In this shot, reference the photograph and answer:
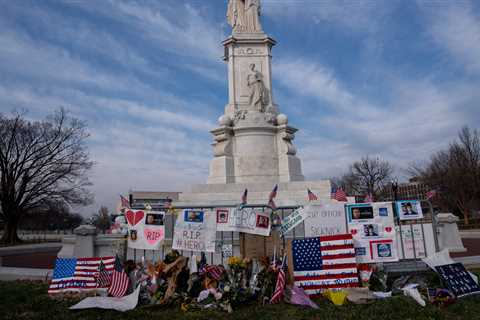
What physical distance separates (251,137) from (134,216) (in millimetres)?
10265

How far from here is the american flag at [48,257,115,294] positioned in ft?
24.8

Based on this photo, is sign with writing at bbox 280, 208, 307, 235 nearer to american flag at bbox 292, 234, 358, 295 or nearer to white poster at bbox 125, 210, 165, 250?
american flag at bbox 292, 234, 358, 295

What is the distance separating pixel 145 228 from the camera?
7953 mm

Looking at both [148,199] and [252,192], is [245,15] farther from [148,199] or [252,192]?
[148,199]

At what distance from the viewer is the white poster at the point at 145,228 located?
790 centimetres

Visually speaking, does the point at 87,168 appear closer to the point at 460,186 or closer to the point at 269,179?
the point at 269,179

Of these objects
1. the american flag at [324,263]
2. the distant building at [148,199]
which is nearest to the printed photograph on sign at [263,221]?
the american flag at [324,263]

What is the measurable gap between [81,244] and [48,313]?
4722 millimetres

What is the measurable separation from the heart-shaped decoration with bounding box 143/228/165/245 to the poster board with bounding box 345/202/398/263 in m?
4.10

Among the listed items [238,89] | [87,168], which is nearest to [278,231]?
[238,89]

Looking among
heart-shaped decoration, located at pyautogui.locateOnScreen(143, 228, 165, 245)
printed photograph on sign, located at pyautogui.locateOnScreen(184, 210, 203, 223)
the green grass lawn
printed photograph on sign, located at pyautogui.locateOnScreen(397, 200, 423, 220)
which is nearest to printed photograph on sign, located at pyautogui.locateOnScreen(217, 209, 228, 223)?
printed photograph on sign, located at pyautogui.locateOnScreen(184, 210, 203, 223)

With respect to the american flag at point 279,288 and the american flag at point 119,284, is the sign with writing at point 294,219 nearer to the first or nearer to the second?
the american flag at point 279,288

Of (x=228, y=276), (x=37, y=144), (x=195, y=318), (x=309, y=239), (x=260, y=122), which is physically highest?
(x=37, y=144)

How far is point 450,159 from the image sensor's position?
41938 mm
